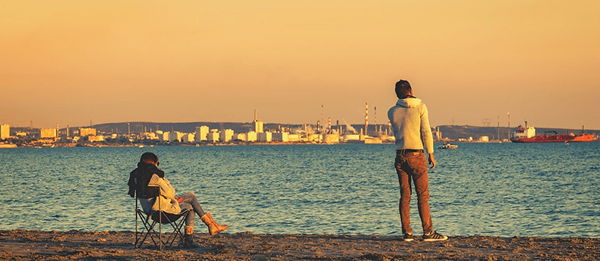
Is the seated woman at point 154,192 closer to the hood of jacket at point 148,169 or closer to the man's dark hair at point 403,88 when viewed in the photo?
the hood of jacket at point 148,169

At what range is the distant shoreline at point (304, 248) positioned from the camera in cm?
966

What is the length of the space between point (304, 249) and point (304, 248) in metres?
0.12

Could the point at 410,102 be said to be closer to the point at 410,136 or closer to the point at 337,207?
the point at 410,136

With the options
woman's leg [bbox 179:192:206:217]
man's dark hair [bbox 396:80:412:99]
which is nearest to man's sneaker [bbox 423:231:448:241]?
man's dark hair [bbox 396:80:412:99]

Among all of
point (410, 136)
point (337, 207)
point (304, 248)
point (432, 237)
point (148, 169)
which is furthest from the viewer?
point (337, 207)

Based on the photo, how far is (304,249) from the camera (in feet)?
34.3

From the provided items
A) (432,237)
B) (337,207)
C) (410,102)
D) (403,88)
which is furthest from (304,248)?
(337,207)

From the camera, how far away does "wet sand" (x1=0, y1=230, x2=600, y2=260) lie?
31.7 feet

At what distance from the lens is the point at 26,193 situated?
119 ft

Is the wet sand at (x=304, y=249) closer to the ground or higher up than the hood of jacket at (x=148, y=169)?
closer to the ground

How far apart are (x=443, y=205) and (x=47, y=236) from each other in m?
17.7

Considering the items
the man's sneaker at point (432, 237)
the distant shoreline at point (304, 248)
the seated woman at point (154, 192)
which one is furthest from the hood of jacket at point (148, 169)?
the man's sneaker at point (432, 237)

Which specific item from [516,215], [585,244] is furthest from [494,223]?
[585,244]

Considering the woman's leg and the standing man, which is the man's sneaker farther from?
the woman's leg
